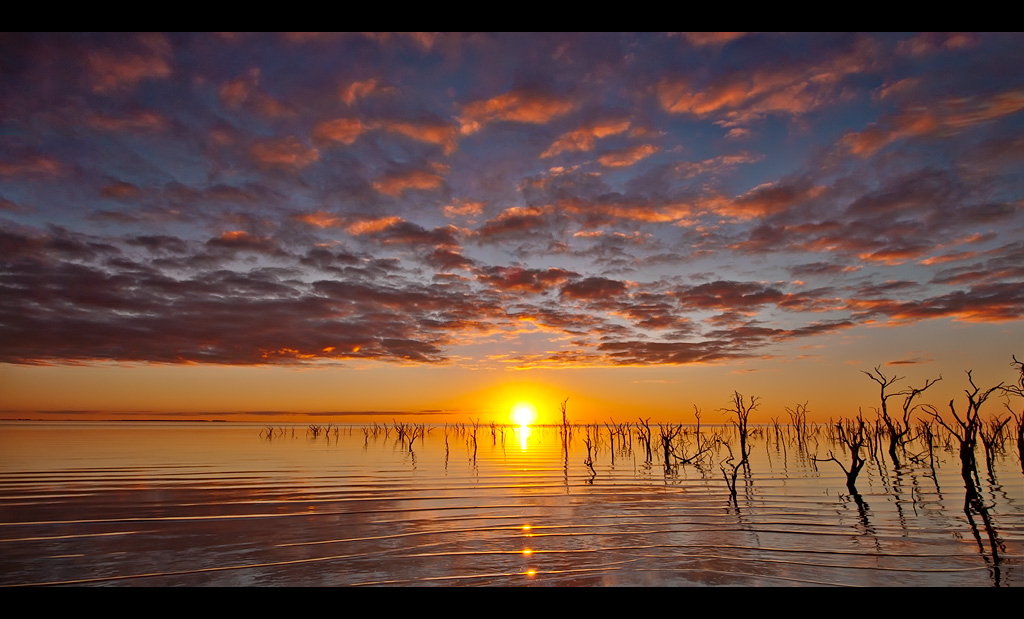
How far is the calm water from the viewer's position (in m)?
8.60

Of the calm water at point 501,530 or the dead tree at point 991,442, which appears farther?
the dead tree at point 991,442

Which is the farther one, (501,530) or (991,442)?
(991,442)

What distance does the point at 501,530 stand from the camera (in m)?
11.6

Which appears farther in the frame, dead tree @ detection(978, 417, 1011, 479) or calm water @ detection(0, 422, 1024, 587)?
dead tree @ detection(978, 417, 1011, 479)

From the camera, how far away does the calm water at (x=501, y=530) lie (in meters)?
8.60
